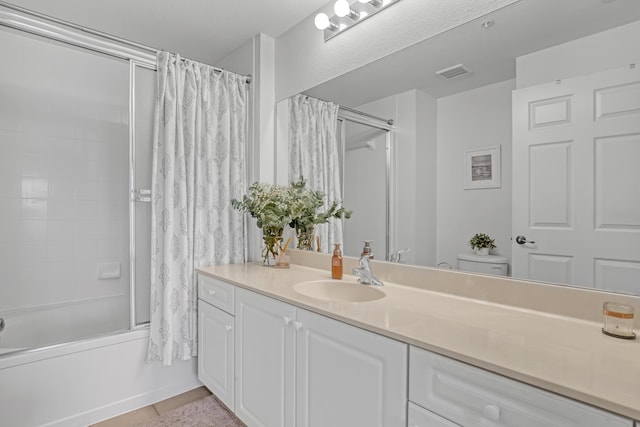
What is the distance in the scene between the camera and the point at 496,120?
1312 millimetres

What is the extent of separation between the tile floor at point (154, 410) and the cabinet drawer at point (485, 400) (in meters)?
1.67

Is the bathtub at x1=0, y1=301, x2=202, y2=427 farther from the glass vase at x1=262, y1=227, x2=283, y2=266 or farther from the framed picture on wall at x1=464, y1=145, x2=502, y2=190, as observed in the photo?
the framed picture on wall at x1=464, y1=145, x2=502, y2=190

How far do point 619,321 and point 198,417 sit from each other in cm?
197

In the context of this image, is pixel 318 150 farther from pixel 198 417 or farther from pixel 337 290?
pixel 198 417

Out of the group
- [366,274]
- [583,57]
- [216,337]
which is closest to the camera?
[583,57]

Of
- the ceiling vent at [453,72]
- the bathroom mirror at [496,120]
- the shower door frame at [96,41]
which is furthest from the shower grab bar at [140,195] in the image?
the ceiling vent at [453,72]

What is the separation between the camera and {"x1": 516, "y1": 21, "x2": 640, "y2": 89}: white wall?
1.02m

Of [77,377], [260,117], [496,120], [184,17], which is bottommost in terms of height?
[77,377]

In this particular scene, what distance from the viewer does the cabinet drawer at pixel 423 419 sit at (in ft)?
2.82

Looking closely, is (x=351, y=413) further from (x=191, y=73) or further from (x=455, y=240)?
(x=191, y=73)

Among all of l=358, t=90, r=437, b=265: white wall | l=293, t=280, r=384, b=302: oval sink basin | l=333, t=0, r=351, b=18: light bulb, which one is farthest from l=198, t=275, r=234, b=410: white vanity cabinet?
l=333, t=0, r=351, b=18: light bulb

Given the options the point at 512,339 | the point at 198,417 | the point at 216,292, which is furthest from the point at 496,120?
the point at 198,417

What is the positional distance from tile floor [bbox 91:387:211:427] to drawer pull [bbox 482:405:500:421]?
1848 millimetres

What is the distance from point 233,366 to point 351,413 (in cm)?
83
